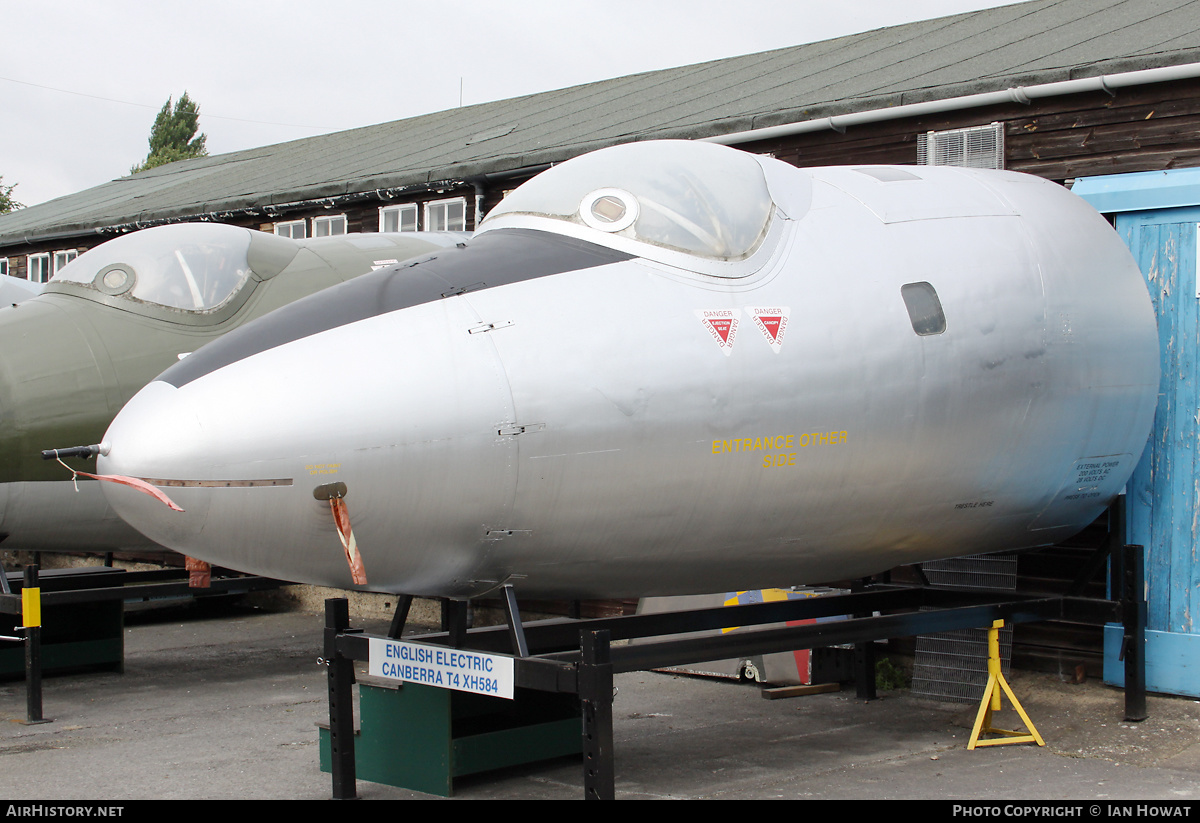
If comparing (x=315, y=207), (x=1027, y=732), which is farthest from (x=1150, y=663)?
(x=315, y=207)

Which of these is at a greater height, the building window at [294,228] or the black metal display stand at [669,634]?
the building window at [294,228]

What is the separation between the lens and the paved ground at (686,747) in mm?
6168

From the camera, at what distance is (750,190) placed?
572 cm

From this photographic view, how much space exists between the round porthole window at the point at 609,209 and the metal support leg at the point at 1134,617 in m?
3.84

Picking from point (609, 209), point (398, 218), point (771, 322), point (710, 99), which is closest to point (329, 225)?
point (398, 218)

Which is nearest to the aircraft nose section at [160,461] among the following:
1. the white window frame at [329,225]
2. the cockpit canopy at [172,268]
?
the cockpit canopy at [172,268]

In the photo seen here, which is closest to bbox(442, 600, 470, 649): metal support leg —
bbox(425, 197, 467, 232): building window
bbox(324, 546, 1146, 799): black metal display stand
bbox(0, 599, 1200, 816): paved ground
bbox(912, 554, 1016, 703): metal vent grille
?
bbox(324, 546, 1146, 799): black metal display stand

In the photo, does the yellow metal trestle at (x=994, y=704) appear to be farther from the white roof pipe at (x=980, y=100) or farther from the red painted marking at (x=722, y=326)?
the white roof pipe at (x=980, y=100)

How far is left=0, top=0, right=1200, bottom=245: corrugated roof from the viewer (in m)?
9.47

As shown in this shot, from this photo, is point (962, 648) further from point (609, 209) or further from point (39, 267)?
point (39, 267)

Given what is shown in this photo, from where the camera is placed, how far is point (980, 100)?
358 inches

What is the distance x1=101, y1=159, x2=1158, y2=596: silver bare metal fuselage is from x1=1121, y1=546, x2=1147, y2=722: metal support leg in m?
1.21

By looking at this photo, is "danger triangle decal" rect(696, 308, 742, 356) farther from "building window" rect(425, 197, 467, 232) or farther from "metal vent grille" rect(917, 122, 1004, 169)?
"building window" rect(425, 197, 467, 232)
